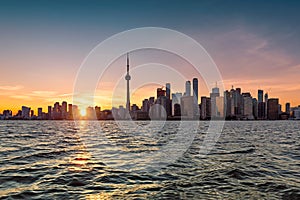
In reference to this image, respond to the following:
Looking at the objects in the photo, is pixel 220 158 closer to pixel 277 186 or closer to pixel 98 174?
pixel 277 186

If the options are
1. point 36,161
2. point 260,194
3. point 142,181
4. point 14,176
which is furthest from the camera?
point 36,161

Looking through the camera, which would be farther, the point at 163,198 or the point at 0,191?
the point at 0,191

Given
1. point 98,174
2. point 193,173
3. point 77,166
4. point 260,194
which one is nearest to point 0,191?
point 98,174

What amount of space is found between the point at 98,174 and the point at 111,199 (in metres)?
6.23

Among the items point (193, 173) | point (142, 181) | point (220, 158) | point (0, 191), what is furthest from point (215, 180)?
point (0, 191)

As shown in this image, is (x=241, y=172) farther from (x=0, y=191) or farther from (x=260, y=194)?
(x=0, y=191)

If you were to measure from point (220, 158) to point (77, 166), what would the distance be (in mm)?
14514

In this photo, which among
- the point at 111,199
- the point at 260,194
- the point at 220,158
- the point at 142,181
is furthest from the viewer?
the point at 220,158

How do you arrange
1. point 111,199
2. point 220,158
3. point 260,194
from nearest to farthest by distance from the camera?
point 111,199 → point 260,194 → point 220,158

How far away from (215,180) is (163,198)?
5423 mm

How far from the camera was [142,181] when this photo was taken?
17922 millimetres

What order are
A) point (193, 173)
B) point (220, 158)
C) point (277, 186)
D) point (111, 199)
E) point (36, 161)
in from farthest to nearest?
point (220, 158)
point (36, 161)
point (193, 173)
point (277, 186)
point (111, 199)

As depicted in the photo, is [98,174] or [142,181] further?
[98,174]

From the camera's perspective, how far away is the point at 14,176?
19219 mm
